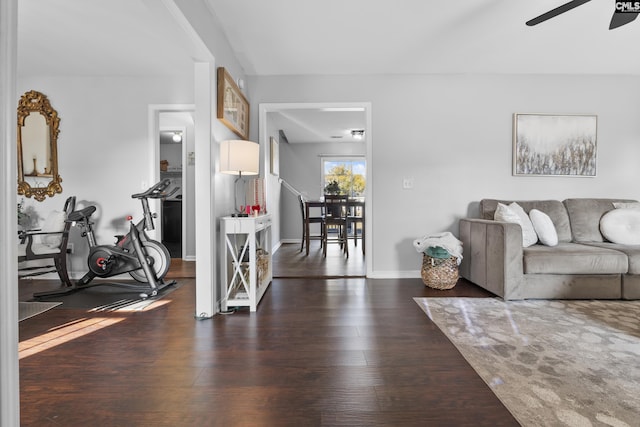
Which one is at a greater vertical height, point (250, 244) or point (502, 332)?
point (250, 244)

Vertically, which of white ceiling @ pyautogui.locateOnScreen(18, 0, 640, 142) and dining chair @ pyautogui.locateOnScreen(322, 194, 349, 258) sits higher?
white ceiling @ pyautogui.locateOnScreen(18, 0, 640, 142)

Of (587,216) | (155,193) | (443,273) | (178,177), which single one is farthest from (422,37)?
→ (178,177)

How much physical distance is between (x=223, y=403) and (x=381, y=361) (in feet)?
2.78

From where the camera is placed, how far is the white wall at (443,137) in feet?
13.1

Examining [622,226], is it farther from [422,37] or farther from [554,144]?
[422,37]

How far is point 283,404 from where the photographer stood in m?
1.49

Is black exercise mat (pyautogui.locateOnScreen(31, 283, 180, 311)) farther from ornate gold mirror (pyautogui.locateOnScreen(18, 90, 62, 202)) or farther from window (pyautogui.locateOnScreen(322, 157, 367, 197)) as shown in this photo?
window (pyautogui.locateOnScreen(322, 157, 367, 197))

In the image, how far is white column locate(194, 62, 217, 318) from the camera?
8.70 ft

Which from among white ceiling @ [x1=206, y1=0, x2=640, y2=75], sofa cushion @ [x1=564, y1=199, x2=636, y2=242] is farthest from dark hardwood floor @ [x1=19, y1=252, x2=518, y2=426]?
white ceiling @ [x1=206, y1=0, x2=640, y2=75]

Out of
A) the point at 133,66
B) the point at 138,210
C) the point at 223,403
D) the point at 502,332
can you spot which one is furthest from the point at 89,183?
the point at 502,332

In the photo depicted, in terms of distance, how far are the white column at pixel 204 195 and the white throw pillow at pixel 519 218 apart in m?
2.71

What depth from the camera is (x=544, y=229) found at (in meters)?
3.28

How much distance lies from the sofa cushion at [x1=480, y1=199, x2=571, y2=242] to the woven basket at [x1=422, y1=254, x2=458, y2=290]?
0.73 meters

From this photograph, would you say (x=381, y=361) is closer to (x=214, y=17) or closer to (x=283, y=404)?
(x=283, y=404)
